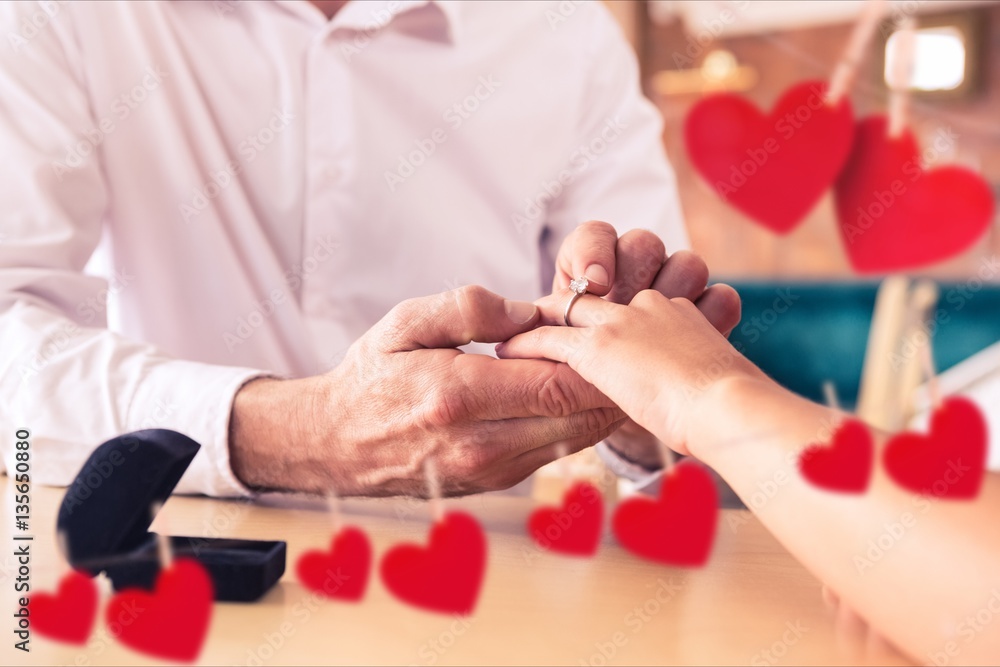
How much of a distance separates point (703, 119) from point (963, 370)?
6.45ft

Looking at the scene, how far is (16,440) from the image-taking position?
0.82 m

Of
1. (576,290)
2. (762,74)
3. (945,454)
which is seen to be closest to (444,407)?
(576,290)

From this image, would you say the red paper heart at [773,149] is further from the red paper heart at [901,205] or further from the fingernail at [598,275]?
the fingernail at [598,275]

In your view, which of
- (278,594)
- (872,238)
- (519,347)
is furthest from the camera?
(519,347)

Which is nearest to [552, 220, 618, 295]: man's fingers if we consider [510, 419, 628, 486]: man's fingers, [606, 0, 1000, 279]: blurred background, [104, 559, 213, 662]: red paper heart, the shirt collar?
[510, 419, 628, 486]: man's fingers

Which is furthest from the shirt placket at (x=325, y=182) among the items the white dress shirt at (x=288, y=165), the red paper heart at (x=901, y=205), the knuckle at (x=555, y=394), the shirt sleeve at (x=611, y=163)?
the red paper heart at (x=901, y=205)

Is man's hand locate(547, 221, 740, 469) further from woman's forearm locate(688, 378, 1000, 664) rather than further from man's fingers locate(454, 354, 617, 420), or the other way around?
woman's forearm locate(688, 378, 1000, 664)

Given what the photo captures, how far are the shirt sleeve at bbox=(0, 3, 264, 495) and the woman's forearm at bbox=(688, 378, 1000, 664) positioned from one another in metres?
0.46

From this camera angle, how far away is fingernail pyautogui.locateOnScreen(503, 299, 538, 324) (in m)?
0.71

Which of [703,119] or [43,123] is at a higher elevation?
[703,119]

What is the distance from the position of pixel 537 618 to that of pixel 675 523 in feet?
0.58

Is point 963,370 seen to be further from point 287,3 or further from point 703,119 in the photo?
point 703,119

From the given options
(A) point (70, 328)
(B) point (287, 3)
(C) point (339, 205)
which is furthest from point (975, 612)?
(B) point (287, 3)

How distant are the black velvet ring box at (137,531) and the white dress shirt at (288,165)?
279 millimetres
